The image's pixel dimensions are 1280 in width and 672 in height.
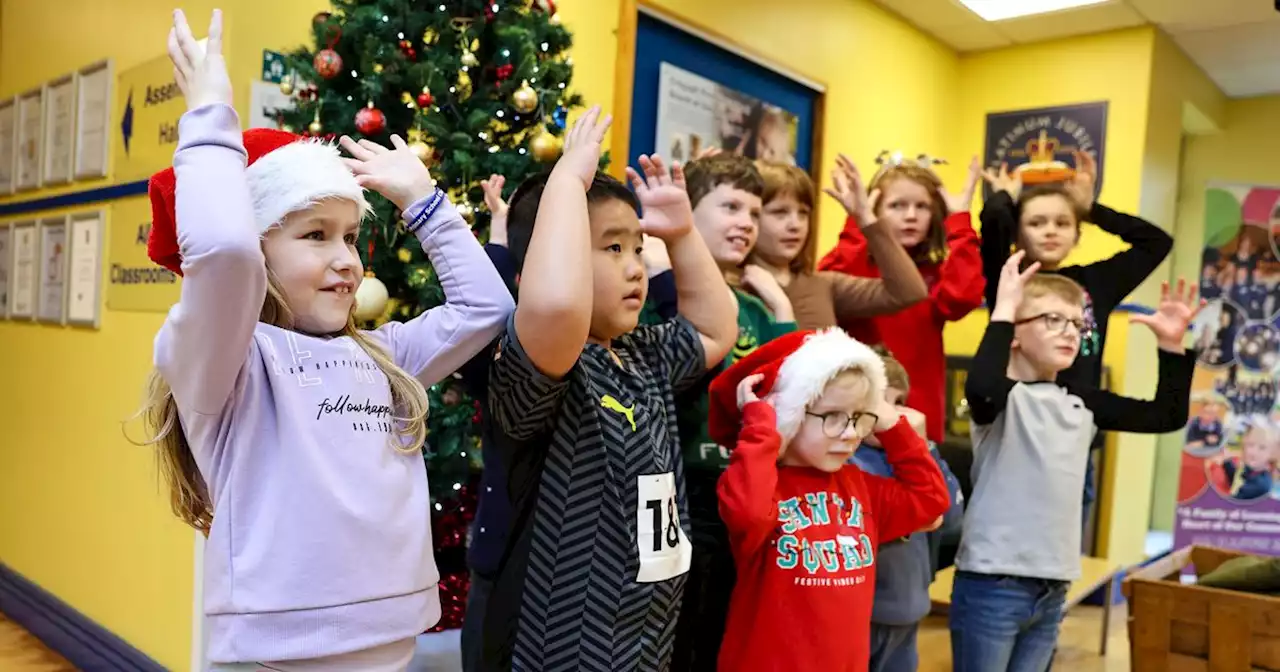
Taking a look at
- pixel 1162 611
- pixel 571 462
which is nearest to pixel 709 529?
pixel 571 462

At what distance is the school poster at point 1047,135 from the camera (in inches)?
173

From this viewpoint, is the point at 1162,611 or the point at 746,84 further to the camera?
the point at 746,84

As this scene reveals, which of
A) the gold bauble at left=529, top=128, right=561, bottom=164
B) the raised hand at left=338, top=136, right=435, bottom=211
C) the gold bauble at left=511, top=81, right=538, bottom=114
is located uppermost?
the gold bauble at left=511, top=81, right=538, bottom=114

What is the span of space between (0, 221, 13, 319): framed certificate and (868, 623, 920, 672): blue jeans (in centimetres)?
320

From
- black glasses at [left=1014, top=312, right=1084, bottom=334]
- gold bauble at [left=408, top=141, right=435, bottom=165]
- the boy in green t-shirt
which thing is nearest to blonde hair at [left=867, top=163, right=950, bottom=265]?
black glasses at [left=1014, top=312, right=1084, bottom=334]

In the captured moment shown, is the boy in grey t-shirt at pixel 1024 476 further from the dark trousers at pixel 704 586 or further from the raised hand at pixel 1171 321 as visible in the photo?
the dark trousers at pixel 704 586

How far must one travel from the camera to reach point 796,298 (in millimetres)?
1999

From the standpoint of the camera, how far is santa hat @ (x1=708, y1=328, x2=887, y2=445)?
4.92ft

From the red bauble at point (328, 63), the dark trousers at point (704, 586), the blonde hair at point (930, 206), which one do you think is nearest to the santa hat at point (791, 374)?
the dark trousers at point (704, 586)

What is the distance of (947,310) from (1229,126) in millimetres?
4496

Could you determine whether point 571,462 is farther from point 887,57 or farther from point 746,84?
point 887,57

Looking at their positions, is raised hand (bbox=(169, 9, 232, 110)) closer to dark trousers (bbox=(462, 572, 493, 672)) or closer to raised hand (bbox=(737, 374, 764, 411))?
dark trousers (bbox=(462, 572, 493, 672))

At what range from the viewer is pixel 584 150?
1222 mm

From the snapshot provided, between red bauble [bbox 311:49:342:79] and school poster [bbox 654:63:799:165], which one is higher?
school poster [bbox 654:63:799:165]
